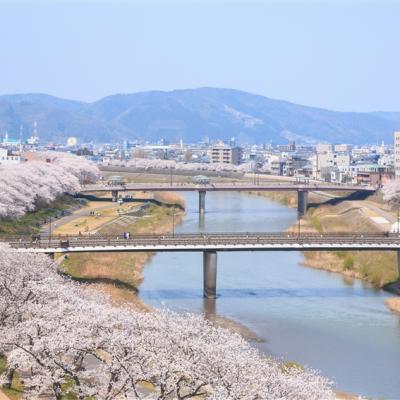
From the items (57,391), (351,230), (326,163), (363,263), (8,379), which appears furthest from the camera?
(326,163)

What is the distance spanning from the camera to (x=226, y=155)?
13825cm

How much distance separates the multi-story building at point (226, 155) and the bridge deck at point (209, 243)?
103m

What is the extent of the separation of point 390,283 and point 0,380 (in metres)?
20.2

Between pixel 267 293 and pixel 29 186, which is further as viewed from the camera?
pixel 29 186

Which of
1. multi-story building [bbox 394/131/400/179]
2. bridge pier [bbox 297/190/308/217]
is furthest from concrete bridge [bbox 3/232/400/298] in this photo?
multi-story building [bbox 394/131/400/179]

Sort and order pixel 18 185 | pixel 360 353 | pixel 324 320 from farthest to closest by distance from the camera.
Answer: pixel 18 185, pixel 324 320, pixel 360 353

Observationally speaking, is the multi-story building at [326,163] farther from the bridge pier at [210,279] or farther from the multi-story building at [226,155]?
the bridge pier at [210,279]

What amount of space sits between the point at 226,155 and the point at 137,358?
406 feet

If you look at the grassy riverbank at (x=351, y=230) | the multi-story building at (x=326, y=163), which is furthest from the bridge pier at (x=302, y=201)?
the multi-story building at (x=326, y=163)

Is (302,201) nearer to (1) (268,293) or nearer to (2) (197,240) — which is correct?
(1) (268,293)

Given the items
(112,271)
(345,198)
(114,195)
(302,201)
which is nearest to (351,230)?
(302,201)

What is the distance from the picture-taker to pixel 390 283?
112 ft

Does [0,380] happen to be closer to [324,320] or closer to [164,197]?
[324,320]

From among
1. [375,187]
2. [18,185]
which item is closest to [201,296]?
[18,185]
